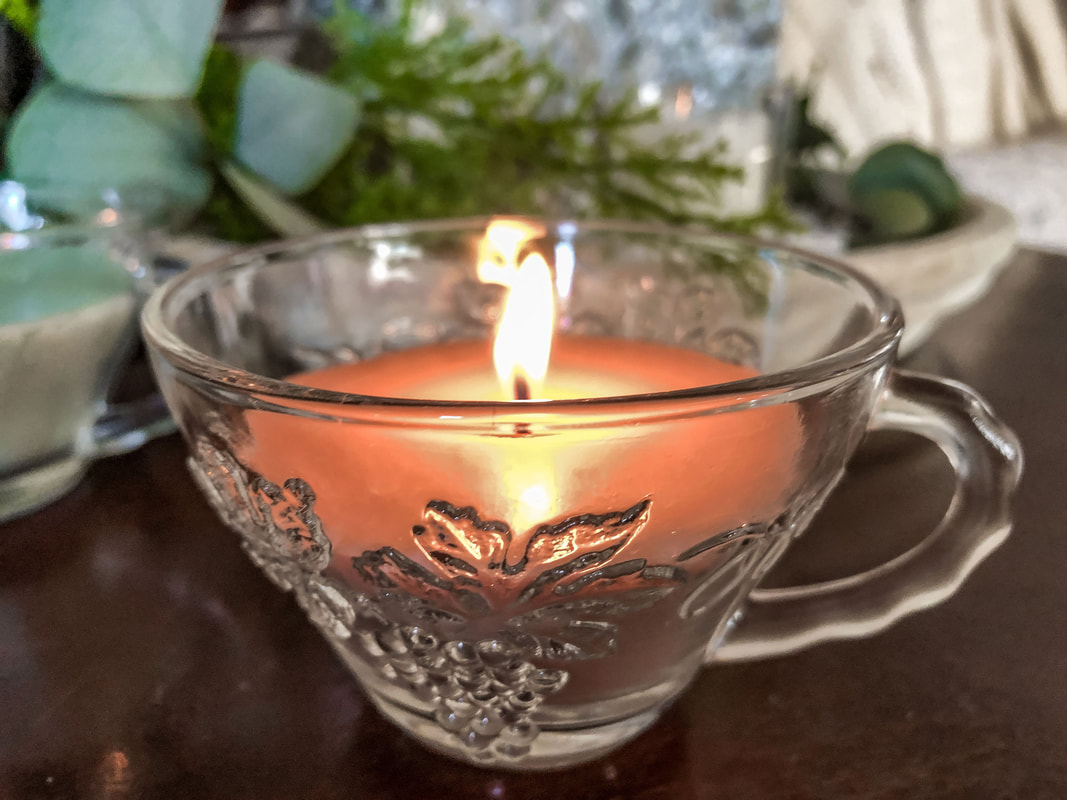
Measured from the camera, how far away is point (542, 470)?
154mm

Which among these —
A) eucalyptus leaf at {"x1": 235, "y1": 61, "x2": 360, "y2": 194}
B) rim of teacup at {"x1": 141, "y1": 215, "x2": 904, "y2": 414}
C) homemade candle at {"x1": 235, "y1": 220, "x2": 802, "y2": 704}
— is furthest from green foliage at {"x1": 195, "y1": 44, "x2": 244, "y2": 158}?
homemade candle at {"x1": 235, "y1": 220, "x2": 802, "y2": 704}

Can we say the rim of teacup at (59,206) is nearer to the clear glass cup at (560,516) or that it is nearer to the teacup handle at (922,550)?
the clear glass cup at (560,516)

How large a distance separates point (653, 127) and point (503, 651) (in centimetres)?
40

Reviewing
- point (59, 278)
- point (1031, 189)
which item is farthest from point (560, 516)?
point (1031, 189)

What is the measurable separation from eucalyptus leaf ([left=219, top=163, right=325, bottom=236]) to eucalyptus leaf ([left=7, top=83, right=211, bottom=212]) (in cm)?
2

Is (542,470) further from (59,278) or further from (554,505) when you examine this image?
(59,278)

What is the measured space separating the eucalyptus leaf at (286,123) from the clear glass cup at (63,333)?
0.19 ft

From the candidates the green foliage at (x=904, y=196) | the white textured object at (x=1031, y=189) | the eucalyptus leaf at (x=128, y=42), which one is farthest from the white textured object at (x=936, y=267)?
the white textured object at (x=1031, y=189)

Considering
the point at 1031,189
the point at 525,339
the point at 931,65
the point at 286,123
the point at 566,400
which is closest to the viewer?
the point at 566,400

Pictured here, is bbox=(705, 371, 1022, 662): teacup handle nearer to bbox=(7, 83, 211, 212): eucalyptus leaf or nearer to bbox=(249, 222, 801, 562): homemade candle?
bbox=(249, 222, 801, 562): homemade candle

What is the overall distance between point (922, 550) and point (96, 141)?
31 centimetres

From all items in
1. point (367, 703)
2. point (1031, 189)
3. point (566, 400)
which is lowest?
point (1031, 189)

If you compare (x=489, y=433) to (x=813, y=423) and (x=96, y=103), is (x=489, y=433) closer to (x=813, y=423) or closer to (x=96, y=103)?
(x=813, y=423)

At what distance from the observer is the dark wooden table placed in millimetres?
185
